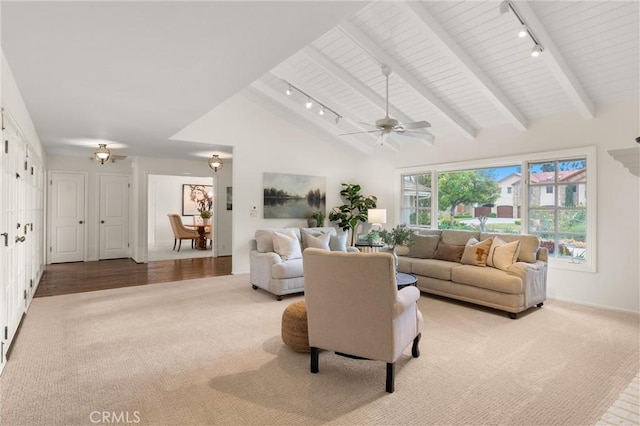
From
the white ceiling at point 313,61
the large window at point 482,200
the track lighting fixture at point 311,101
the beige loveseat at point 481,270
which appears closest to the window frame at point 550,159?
the large window at point 482,200

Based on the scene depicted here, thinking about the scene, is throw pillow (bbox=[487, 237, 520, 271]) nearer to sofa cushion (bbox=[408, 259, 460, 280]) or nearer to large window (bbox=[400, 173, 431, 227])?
sofa cushion (bbox=[408, 259, 460, 280])

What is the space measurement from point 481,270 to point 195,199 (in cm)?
970

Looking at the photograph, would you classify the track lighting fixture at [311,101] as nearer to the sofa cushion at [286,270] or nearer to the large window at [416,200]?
the large window at [416,200]

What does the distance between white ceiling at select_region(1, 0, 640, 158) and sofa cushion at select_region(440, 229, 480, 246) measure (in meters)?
1.72

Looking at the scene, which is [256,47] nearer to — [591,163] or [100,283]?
[591,163]

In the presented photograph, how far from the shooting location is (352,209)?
24.4ft

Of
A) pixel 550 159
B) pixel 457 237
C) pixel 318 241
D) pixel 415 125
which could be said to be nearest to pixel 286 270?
pixel 318 241

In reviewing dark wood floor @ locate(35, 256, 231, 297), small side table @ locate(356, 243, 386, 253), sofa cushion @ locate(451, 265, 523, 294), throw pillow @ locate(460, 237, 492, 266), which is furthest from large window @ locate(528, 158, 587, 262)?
dark wood floor @ locate(35, 256, 231, 297)

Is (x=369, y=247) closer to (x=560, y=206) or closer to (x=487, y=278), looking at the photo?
(x=487, y=278)

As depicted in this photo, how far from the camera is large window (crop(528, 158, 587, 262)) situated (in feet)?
15.2

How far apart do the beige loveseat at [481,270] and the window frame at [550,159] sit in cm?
61

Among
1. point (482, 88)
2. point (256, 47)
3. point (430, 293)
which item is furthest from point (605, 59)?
point (256, 47)

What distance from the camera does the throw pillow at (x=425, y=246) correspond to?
5234mm

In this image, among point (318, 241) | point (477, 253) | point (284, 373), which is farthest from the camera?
point (318, 241)
